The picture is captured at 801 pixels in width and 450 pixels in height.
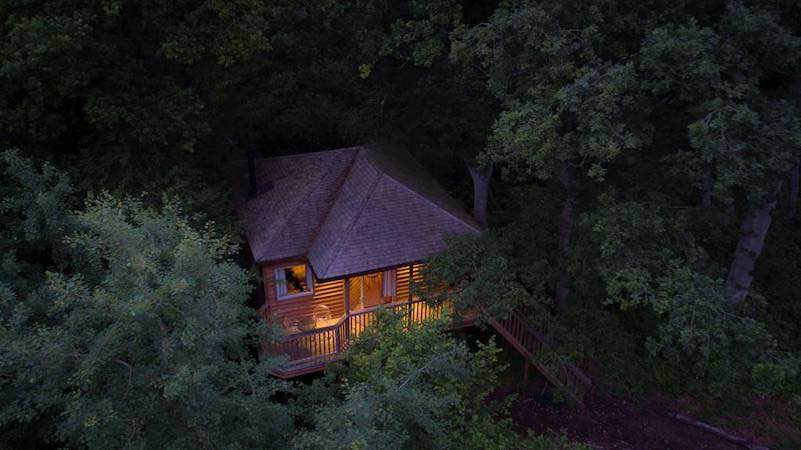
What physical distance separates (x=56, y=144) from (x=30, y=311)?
18.6ft

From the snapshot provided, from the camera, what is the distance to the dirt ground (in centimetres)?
1285

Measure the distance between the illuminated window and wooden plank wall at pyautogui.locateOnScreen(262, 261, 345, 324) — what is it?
0.13 m

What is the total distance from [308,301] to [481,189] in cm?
642

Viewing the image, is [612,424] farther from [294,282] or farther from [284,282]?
[284,282]

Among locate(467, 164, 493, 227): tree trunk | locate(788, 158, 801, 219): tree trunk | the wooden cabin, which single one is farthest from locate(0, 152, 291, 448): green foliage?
locate(788, 158, 801, 219): tree trunk

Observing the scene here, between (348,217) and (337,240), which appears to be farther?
(348,217)

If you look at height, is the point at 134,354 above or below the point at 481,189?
below

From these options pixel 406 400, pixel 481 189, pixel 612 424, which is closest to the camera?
pixel 406 400

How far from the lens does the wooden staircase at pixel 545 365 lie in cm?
1284

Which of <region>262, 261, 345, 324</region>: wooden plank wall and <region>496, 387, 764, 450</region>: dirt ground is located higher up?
<region>262, 261, 345, 324</region>: wooden plank wall

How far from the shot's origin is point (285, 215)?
14.1 metres

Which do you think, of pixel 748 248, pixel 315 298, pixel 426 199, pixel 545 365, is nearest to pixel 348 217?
pixel 426 199

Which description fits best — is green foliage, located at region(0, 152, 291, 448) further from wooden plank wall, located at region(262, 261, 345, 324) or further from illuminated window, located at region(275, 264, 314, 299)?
illuminated window, located at region(275, 264, 314, 299)

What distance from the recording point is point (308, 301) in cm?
1463
